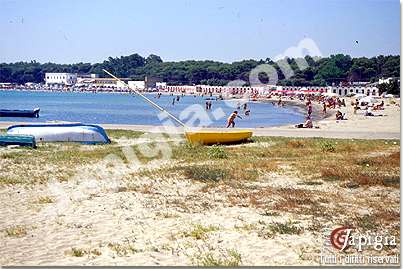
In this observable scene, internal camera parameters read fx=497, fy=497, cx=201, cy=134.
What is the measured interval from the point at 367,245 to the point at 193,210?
10.1 feet

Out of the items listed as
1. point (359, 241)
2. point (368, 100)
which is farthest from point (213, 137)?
point (368, 100)

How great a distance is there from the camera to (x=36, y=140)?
61.7 feet

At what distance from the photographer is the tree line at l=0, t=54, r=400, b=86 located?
117ft

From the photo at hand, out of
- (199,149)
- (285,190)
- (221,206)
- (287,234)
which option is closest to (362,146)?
(199,149)

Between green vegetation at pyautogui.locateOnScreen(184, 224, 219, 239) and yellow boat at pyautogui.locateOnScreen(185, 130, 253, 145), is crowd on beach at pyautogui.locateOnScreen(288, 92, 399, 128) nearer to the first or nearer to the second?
yellow boat at pyautogui.locateOnScreen(185, 130, 253, 145)

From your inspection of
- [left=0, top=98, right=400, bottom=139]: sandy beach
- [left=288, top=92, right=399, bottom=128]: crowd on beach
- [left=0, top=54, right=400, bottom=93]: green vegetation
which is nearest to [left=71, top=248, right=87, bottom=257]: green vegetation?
[left=0, top=98, right=400, bottom=139]: sandy beach

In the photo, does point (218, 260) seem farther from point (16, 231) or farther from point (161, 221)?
point (16, 231)

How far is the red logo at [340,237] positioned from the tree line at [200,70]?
21371mm

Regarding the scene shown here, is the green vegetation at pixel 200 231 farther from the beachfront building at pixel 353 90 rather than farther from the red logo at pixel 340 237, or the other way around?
the beachfront building at pixel 353 90

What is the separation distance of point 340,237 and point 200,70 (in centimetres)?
7780

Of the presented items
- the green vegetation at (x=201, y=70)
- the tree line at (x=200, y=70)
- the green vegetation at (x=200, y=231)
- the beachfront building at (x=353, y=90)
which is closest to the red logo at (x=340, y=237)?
the green vegetation at (x=200, y=231)

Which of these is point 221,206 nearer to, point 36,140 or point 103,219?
point 103,219

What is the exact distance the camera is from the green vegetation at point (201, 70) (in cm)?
3529

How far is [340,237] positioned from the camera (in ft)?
22.4
